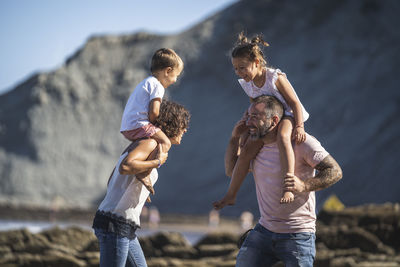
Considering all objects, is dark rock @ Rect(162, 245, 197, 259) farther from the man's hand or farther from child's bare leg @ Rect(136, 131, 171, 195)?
the man's hand

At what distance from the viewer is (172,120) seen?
3750 millimetres

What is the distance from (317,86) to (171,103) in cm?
4707

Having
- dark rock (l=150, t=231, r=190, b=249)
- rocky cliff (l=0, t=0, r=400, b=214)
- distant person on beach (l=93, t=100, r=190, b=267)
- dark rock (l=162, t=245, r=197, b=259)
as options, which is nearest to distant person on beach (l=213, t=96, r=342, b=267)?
distant person on beach (l=93, t=100, r=190, b=267)

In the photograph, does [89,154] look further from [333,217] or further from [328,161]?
[328,161]

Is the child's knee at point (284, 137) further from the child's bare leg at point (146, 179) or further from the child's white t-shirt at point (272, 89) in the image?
the child's bare leg at point (146, 179)

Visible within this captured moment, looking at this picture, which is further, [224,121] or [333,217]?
[224,121]

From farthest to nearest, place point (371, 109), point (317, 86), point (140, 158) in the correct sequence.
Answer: point (317, 86), point (371, 109), point (140, 158)

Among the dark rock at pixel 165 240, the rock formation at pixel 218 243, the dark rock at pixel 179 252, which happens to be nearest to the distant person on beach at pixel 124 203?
the rock formation at pixel 218 243

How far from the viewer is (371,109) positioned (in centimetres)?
4466

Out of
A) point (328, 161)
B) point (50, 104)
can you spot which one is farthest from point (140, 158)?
point (50, 104)

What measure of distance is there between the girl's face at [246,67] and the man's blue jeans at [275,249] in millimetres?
935

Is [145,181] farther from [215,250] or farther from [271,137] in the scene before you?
[215,250]

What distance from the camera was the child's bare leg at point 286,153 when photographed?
11.5 ft

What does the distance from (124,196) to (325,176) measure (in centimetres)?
116
